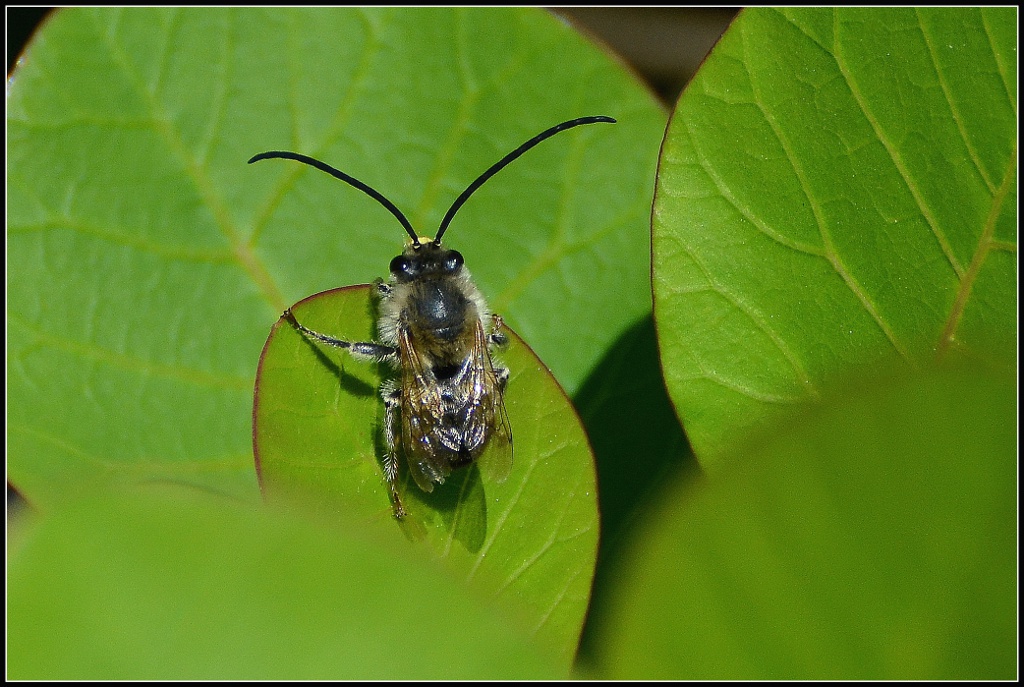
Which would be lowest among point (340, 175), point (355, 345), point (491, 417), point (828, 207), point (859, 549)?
point (491, 417)

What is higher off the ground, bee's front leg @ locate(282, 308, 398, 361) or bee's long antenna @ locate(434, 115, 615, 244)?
bee's long antenna @ locate(434, 115, 615, 244)

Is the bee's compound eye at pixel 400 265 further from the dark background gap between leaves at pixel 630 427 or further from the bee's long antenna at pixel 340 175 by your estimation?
the dark background gap between leaves at pixel 630 427

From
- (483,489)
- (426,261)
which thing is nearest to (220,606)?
(483,489)

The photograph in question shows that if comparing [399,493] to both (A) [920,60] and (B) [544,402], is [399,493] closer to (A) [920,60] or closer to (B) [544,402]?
(B) [544,402]

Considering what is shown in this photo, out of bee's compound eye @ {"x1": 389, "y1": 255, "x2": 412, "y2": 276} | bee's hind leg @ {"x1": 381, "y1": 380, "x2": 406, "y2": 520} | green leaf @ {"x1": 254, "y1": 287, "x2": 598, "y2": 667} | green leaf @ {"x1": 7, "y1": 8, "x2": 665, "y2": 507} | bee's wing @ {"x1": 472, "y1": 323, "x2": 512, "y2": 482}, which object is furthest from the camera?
bee's compound eye @ {"x1": 389, "y1": 255, "x2": 412, "y2": 276}

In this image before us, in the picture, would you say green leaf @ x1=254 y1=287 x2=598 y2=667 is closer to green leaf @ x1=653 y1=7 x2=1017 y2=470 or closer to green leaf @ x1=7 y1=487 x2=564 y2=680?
green leaf @ x1=653 y1=7 x2=1017 y2=470

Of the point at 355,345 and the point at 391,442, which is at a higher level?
the point at 355,345

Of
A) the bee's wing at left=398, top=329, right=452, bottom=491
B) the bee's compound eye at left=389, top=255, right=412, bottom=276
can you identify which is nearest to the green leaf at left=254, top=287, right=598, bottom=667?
the bee's wing at left=398, top=329, right=452, bottom=491

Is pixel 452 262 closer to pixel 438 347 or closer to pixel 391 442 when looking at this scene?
pixel 438 347
